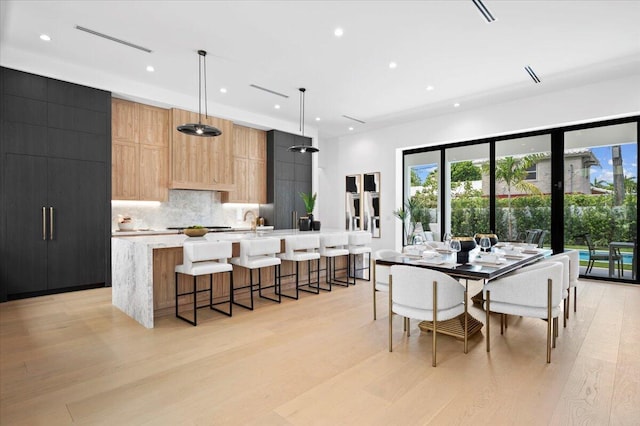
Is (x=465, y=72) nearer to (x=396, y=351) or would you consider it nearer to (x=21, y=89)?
(x=396, y=351)

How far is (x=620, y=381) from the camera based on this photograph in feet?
7.90

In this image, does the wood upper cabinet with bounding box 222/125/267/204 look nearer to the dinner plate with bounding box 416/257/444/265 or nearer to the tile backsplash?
the tile backsplash

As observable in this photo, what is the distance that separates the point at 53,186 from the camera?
491cm

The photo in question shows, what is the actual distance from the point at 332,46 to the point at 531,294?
140 inches

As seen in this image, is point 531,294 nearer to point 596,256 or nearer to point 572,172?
point 596,256

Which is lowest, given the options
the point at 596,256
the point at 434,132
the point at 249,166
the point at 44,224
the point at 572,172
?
the point at 596,256

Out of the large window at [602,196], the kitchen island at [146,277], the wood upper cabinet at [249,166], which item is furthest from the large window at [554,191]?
the kitchen island at [146,277]

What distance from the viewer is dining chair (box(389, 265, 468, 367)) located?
268 centimetres

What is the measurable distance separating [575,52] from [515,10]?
1632mm

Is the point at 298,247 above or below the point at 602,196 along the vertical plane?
below

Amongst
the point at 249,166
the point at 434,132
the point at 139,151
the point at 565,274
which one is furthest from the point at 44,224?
A: the point at 434,132

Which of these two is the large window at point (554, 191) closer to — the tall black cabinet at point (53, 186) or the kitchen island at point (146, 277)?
the kitchen island at point (146, 277)

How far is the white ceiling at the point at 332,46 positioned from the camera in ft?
12.1

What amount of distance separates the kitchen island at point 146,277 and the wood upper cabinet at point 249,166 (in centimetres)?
335
